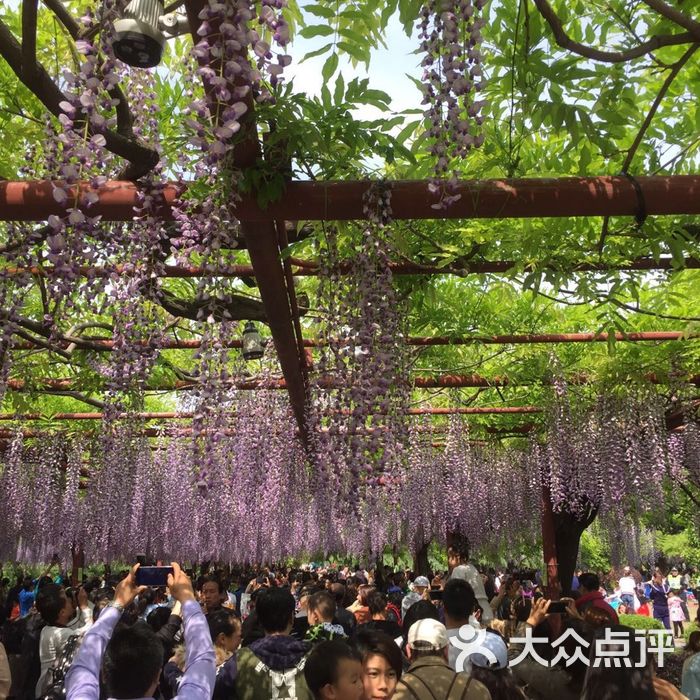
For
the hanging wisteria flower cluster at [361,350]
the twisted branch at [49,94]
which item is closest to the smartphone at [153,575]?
the hanging wisteria flower cluster at [361,350]

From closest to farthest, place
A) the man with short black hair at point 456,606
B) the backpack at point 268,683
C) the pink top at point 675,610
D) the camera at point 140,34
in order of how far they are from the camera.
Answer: the camera at point 140,34
the backpack at point 268,683
the man with short black hair at point 456,606
the pink top at point 675,610

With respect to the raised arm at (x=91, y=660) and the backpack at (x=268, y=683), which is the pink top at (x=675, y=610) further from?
the raised arm at (x=91, y=660)

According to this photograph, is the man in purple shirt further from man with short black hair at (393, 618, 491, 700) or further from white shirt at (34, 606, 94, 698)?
white shirt at (34, 606, 94, 698)

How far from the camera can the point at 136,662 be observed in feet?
7.77

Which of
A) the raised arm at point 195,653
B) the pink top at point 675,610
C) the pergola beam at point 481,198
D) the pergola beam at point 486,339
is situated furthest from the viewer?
the pink top at point 675,610

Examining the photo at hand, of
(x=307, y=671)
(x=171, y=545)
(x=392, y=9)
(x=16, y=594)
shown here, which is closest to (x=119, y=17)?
(x=392, y=9)

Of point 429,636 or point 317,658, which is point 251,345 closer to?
point 429,636

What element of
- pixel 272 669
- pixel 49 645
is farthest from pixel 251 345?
pixel 272 669

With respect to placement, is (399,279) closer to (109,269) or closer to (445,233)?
(445,233)

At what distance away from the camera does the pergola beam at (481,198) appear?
11.2 ft

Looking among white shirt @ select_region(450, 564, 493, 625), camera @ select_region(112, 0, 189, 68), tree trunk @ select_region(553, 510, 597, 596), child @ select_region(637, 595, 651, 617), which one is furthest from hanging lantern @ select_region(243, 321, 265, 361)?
child @ select_region(637, 595, 651, 617)

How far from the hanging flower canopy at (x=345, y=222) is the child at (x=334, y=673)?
123cm

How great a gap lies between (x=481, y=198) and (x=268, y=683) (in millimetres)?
2346

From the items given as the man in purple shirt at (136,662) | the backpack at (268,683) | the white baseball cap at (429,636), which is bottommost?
the backpack at (268,683)
